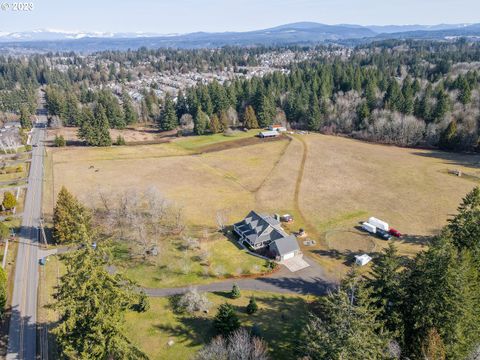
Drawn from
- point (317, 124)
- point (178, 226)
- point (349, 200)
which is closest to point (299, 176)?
point (349, 200)

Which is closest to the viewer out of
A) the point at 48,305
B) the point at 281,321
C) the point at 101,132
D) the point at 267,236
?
the point at 48,305

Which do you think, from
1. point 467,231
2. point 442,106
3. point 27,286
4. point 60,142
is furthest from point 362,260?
point 60,142

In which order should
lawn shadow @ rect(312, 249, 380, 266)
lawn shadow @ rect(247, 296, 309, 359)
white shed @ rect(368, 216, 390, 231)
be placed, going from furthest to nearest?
white shed @ rect(368, 216, 390, 231), lawn shadow @ rect(312, 249, 380, 266), lawn shadow @ rect(247, 296, 309, 359)

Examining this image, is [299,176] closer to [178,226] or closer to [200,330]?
[178,226]

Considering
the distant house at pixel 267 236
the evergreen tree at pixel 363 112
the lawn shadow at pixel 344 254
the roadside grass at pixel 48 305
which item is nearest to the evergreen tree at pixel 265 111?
the evergreen tree at pixel 363 112

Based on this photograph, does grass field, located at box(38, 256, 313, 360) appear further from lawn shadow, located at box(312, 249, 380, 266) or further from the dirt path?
the dirt path

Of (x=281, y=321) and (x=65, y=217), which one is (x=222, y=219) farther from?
(x=65, y=217)

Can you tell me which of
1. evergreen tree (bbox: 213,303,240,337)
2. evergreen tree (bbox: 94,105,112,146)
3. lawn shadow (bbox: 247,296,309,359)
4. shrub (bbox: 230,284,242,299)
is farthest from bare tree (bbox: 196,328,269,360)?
evergreen tree (bbox: 94,105,112,146)

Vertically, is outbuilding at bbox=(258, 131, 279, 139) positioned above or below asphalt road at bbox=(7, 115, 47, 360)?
above
